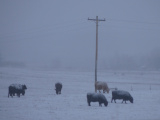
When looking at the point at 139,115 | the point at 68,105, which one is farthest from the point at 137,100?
the point at 139,115

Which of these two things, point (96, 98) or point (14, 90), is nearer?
point (96, 98)

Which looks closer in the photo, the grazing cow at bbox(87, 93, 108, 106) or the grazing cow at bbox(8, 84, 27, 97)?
the grazing cow at bbox(87, 93, 108, 106)

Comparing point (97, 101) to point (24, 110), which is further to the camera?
point (97, 101)

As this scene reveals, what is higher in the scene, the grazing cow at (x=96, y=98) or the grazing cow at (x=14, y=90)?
the grazing cow at (x=14, y=90)

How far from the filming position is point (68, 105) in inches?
1003

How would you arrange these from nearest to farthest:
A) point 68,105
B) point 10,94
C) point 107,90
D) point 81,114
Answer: point 81,114, point 68,105, point 10,94, point 107,90

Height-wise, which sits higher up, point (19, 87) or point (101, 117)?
point (19, 87)

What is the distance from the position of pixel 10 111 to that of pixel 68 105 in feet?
17.5

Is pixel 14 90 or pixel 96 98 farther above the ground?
pixel 14 90

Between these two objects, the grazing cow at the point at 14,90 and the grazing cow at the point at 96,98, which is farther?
the grazing cow at the point at 14,90

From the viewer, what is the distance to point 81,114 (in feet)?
68.2

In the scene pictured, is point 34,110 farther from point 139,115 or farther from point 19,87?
point 19,87

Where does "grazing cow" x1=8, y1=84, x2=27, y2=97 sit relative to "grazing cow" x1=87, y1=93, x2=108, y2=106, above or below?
above

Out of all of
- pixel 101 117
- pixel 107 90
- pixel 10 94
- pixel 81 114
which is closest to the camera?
pixel 101 117
